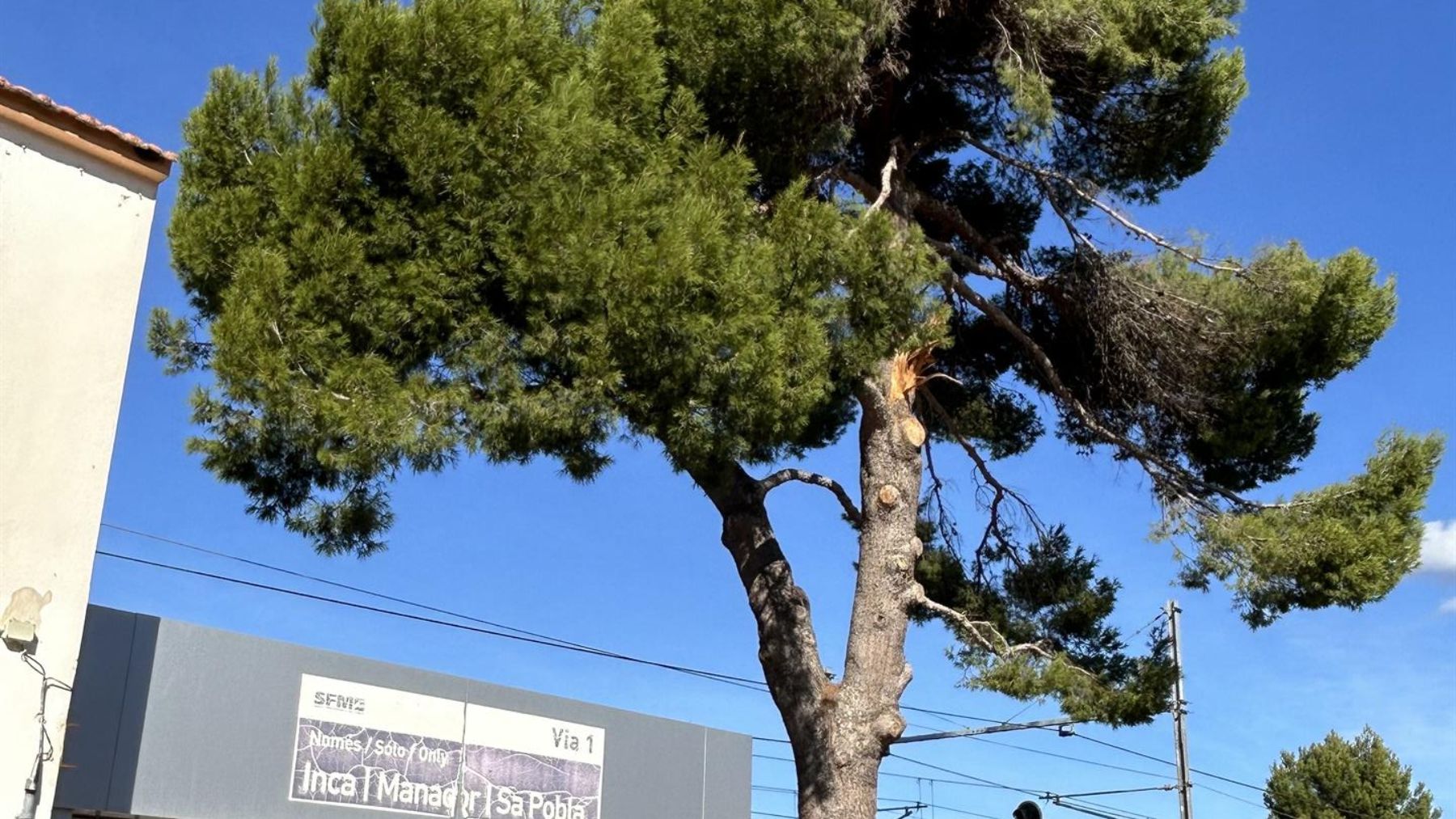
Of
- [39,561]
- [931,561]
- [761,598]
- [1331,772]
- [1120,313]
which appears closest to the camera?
[39,561]

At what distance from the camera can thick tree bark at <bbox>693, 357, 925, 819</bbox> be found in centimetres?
938

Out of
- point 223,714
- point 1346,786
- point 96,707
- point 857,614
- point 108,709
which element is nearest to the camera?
point 857,614

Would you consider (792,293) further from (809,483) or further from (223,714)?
(223,714)

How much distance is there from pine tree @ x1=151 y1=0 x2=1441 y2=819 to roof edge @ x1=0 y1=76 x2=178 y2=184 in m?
0.42

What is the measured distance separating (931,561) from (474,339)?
17.5ft

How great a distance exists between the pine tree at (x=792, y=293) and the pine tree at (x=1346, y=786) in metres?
24.8

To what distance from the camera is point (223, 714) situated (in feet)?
41.0

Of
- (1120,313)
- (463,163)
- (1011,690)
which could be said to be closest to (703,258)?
(463,163)

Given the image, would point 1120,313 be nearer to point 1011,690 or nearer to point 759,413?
point 1011,690

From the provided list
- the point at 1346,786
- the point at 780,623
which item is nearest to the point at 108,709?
the point at 780,623

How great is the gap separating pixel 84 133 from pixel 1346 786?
32234mm

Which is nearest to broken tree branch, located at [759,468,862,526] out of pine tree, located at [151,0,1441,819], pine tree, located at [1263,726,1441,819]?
pine tree, located at [151,0,1441,819]

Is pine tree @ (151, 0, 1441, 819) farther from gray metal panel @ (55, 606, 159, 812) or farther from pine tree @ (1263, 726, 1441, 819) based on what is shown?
pine tree @ (1263, 726, 1441, 819)

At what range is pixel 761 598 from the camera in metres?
10.0
